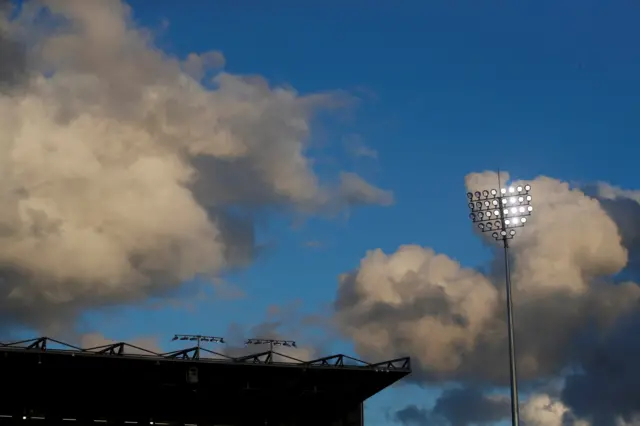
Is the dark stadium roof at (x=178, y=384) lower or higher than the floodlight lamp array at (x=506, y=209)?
lower

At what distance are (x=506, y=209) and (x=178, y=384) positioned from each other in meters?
24.4

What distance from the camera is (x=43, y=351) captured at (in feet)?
161

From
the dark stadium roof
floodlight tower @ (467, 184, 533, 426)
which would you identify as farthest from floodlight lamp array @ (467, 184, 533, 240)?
the dark stadium roof

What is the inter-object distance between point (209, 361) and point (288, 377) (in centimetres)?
548

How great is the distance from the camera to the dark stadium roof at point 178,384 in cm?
5072

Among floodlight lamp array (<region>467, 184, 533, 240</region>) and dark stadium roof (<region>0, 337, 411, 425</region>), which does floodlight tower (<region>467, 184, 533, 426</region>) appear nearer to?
floodlight lamp array (<region>467, 184, 533, 240</region>)

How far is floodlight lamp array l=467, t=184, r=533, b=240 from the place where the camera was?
41.2m

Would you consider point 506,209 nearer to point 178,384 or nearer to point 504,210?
point 504,210

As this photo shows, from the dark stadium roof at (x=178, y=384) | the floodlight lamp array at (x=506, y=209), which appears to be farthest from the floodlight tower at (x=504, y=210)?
the dark stadium roof at (x=178, y=384)

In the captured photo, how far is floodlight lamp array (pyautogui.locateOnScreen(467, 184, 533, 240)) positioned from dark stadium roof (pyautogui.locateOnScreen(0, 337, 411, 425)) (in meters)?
15.0

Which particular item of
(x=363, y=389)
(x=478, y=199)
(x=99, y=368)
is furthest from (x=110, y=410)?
(x=478, y=199)

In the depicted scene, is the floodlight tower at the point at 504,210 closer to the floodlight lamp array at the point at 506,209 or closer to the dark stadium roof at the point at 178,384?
the floodlight lamp array at the point at 506,209

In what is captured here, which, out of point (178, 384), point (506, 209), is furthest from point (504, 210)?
point (178, 384)

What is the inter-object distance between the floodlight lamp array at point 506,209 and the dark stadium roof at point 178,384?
1496 centimetres
